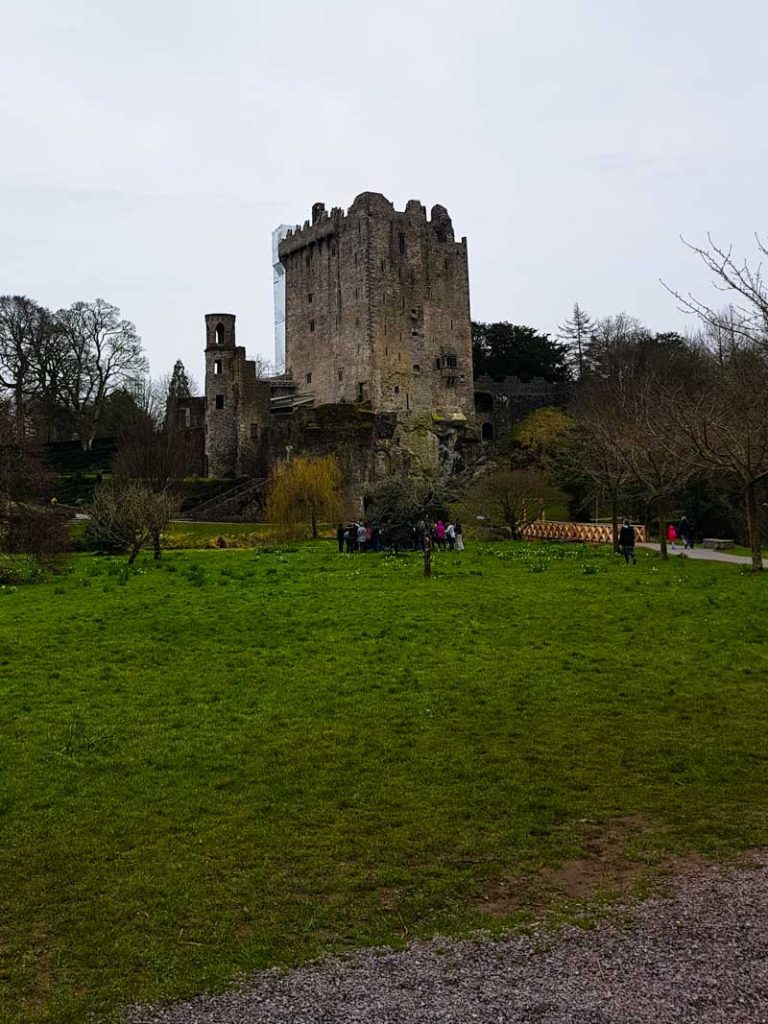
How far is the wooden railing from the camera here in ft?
122

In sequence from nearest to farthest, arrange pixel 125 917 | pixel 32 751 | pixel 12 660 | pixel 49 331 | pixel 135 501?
pixel 125 917
pixel 32 751
pixel 12 660
pixel 135 501
pixel 49 331

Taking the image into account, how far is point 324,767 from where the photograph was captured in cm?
879

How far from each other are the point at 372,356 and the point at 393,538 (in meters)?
32.6

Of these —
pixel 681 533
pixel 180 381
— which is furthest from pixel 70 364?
pixel 681 533

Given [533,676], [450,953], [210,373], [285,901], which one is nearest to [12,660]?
[533,676]

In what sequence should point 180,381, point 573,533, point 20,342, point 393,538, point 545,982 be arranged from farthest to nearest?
point 180,381 < point 20,342 < point 573,533 < point 393,538 < point 545,982

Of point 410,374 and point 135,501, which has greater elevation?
point 410,374

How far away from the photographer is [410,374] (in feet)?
216

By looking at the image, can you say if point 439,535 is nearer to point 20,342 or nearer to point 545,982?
point 545,982

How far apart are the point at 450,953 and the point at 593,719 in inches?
202

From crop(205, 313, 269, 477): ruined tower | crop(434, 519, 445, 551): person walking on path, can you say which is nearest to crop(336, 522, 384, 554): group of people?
crop(434, 519, 445, 551): person walking on path

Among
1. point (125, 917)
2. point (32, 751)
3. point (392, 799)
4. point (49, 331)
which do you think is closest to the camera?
point (125, 917)

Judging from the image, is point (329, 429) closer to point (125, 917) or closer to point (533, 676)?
point (533, 676)

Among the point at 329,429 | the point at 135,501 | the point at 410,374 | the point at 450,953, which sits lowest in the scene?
the point at 450,953
